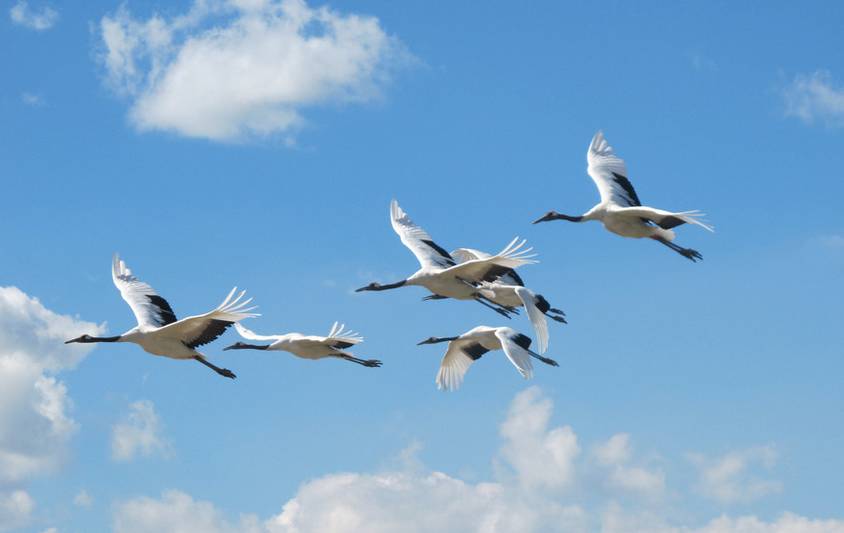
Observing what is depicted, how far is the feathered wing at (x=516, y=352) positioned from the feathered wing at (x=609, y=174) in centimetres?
422

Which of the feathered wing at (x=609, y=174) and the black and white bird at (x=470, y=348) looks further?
the feathered wing at (x=609, y=174)

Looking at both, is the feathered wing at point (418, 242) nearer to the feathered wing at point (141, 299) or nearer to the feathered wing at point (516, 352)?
the feathered wing at point (516, 352)

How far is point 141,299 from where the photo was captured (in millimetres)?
30125

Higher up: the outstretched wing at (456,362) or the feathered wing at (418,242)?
the feathered wing at (418,242)

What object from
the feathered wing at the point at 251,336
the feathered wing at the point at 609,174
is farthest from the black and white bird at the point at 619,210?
the feathered wing at the point at 251,336

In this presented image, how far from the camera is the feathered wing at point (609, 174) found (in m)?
31.5

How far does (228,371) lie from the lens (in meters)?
29.0

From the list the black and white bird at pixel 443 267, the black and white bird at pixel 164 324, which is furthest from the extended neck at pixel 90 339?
the black and white bird at pixel 443 267

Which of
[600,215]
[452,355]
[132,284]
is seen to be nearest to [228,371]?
[132,284]

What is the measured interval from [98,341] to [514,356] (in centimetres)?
940

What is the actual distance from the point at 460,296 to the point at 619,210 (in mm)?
3977

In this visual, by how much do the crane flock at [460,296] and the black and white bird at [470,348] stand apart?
21 millimetres

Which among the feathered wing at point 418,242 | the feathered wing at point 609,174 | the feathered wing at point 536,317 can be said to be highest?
the feathered wing at point 609,174

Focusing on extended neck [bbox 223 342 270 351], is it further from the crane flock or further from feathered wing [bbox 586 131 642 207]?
feathered wing [bbox 586 131 642 207]
